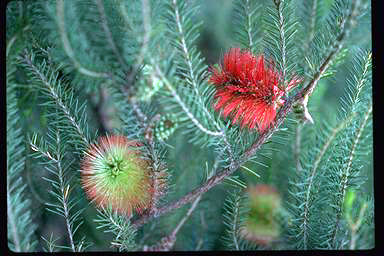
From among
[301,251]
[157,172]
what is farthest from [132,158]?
[301,251]

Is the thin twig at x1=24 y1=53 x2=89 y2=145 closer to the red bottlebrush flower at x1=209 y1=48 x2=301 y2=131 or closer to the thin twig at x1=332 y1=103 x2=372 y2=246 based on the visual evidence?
the red bottlebrush flower at x1=209 y1=48 x2=301 y2=131

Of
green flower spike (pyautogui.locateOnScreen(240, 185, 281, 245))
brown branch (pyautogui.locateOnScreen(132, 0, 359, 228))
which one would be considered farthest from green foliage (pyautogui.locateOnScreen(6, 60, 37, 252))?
green flower spike (pyautogui.locateOnScreen(240, 185, 281, 245))

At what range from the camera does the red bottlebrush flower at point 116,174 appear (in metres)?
0.51

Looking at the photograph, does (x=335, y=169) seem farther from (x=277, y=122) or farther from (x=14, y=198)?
(x=14, y=198)

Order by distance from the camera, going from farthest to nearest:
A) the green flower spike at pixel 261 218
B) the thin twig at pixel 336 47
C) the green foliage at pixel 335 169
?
the green flower spike at pixel 261 218, the green foliage at pixel 335 169, the thin twig at pixel 336 47

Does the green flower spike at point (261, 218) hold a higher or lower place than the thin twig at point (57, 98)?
lower

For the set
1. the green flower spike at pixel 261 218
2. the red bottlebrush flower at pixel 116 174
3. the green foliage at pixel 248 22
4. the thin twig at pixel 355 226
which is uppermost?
the green foliage at pixel 248 22

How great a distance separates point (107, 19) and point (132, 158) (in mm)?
156

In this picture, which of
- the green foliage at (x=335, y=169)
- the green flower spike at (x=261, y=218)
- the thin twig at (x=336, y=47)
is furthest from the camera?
the green flower spike at (x=261, y=218)

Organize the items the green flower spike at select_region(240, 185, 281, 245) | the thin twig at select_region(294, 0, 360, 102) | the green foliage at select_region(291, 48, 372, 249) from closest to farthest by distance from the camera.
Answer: the thin twig at select_region(294, 0, 360, 102) → the green foliage at select_region(291, 48, 372, 249) → the green flower spike at select_region(240, 185, 281, 245)

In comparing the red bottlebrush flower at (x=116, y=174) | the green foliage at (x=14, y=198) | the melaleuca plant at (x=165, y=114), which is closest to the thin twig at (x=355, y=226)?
the melaleuca plant at (x=165, y=114)

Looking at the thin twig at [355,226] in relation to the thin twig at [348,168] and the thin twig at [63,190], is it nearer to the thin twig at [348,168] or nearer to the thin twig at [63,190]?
the thin twig at [348,168]

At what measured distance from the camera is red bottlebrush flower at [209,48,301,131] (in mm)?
494

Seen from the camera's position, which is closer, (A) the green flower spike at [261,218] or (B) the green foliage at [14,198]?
(B) the green foliage at [14,198]
